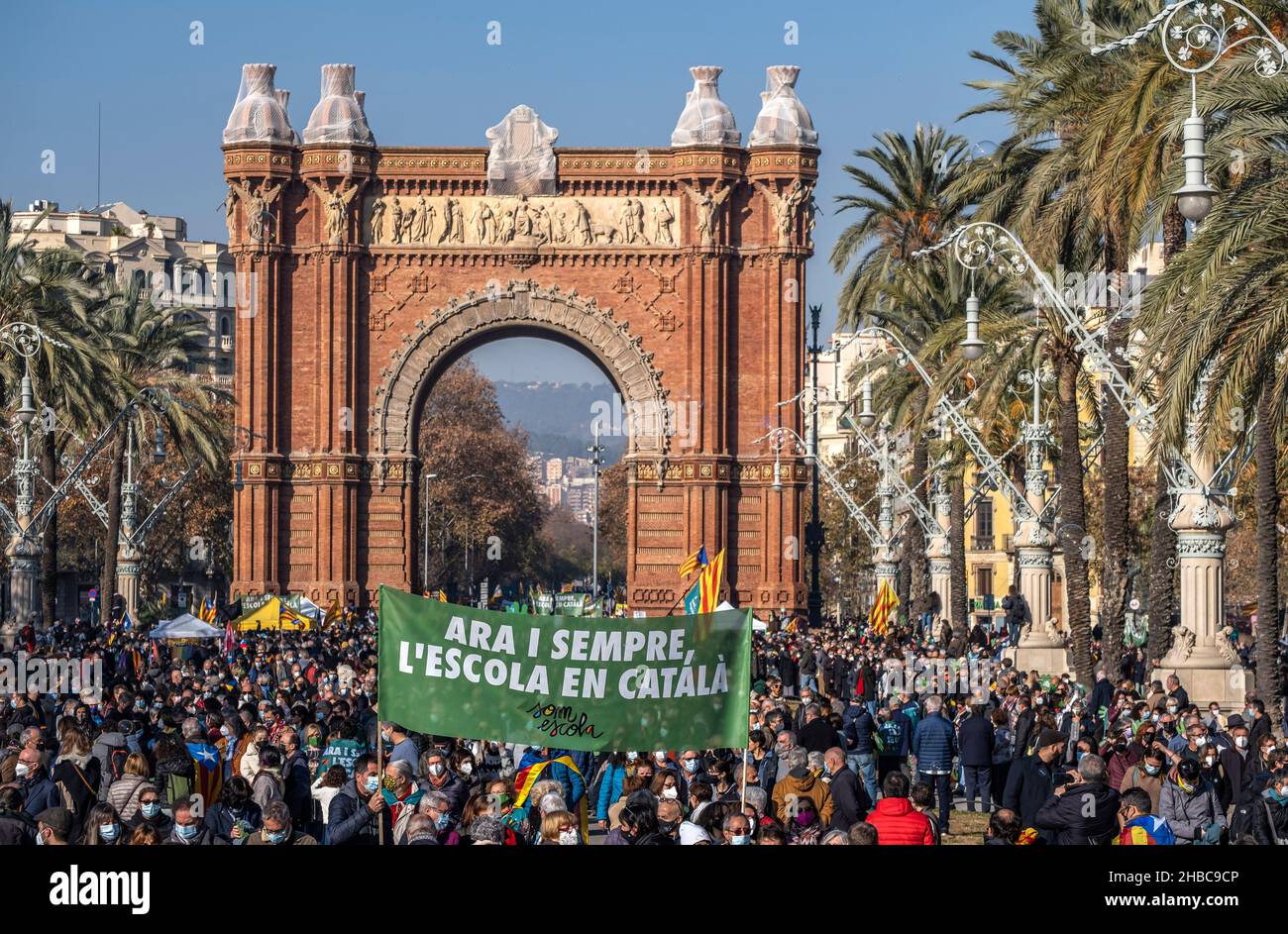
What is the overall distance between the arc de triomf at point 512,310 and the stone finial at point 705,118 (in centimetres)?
6

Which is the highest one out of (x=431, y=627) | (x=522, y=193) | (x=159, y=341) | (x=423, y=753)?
(x=522, y=193)

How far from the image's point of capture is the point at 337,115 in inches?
2373

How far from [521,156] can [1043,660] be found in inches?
1058

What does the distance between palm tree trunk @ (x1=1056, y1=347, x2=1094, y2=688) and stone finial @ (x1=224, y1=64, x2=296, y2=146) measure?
2936cm

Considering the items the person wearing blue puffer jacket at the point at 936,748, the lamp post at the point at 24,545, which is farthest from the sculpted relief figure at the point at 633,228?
the person wearing blue puffer jacket at the point at 936,748

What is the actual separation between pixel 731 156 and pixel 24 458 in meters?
23.7

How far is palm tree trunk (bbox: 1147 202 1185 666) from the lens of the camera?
103 feet

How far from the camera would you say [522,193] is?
60812mm

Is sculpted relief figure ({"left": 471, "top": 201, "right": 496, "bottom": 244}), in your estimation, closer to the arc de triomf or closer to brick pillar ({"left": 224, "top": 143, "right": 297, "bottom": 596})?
the arc de triomf

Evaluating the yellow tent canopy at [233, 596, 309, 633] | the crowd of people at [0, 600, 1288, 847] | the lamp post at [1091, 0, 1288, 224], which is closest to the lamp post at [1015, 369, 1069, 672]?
the crowd of people at [0, 600, 1288, 847]

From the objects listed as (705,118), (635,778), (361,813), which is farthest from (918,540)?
(361,813)

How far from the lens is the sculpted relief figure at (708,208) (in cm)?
6000
